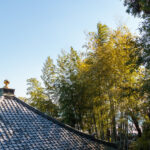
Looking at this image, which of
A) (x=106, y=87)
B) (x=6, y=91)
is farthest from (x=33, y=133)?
(x=106, y=87)

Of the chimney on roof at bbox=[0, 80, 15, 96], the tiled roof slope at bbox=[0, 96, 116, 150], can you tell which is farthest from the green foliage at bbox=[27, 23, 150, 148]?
the chimney on roof at bbox=[0, 80, 15, 96]

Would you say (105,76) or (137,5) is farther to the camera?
(105,76)

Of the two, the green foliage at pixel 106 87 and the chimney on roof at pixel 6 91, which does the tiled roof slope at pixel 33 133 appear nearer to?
the chimney on roof at pixel 6 91

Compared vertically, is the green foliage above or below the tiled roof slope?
above

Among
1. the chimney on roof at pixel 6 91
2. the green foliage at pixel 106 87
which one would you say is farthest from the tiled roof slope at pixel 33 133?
the green foliage at pixel 106 87

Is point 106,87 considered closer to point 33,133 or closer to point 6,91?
point 33,133

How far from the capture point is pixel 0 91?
286 inches

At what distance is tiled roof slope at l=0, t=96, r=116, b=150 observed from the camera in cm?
529

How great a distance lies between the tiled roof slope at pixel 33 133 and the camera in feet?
17.4

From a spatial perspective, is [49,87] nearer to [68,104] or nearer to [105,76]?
[68,104]

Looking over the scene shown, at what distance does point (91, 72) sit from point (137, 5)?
115 inches

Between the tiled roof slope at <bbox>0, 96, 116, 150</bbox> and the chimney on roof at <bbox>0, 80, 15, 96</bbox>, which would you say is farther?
the chimney on roof at <bbox>0, 80, 15, 96</bbox>

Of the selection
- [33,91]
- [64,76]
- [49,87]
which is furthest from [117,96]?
[33,91]

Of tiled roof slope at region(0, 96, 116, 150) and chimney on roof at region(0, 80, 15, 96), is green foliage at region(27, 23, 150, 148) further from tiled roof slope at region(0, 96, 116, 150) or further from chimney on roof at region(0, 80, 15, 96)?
chimney on roof at region(0, 80, 15, 96)
